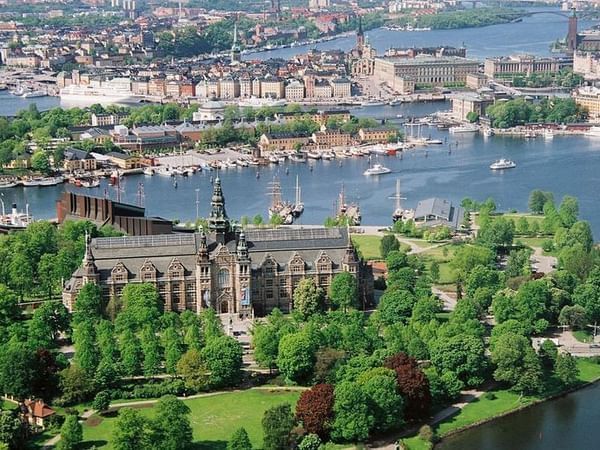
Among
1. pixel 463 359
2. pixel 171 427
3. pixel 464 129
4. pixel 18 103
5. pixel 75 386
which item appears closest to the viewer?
pixel 171 427

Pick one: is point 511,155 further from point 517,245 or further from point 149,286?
point 149,286

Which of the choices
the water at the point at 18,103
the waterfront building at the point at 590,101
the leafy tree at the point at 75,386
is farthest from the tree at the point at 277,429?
the water at the point at 18,103

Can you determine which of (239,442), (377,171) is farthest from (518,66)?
(239,442)

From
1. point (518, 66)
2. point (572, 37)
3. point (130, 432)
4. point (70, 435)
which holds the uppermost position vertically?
point (572, 37)

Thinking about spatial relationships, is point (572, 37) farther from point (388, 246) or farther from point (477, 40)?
point (388, 246)

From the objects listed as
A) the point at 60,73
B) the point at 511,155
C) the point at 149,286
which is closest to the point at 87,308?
the point at 149,286

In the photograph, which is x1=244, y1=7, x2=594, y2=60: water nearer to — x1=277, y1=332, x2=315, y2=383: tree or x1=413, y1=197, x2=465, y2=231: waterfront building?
x1=413, y1=197, x2=465, y2=231: waterfront building
